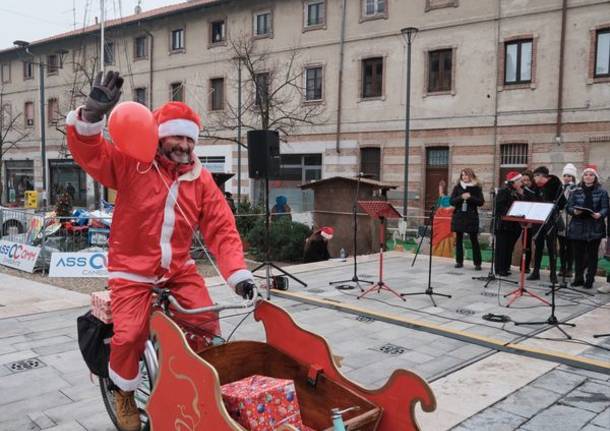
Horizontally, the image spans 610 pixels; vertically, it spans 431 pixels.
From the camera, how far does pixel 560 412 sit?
3871 mm

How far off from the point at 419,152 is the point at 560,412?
1756 centimetres

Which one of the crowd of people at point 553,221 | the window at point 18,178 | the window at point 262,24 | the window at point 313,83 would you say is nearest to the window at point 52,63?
the window at point 18,178

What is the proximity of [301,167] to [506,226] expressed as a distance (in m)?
16.1

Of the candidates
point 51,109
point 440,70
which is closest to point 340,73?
point 440,70

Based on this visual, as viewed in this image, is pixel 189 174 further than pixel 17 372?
No

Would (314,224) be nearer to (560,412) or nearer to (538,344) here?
(538,344)

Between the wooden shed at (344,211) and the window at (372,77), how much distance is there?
9.23 meters

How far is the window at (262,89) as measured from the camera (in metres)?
19.5

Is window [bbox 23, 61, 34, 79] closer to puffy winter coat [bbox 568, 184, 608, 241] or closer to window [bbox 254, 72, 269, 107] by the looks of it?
window [bbox 254, 72, 269, 107]

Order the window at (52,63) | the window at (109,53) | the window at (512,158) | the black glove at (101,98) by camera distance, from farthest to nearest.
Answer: the window at (52,63)
the window at (109,53)
the window at (512,158)
the black glove at (101,98)

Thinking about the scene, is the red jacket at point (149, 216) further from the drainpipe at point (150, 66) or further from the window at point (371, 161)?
the drainpipe at point (150, 66)

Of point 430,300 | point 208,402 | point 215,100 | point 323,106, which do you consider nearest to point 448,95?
point 323,106

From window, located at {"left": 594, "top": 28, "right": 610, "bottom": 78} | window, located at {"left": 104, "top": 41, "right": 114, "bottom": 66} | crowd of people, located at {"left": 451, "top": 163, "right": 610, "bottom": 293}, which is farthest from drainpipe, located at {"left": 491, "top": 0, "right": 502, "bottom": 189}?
window, located at {"left": 104, "top": 41, "right": 114, "bottom": 66}

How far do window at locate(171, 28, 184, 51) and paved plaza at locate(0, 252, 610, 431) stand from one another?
21.3m
